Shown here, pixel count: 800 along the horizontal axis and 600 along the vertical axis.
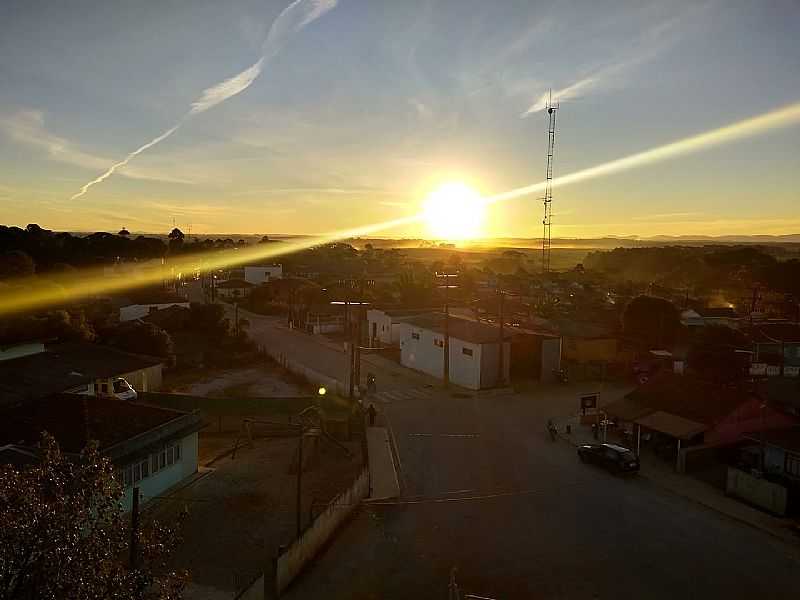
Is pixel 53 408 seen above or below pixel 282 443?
above

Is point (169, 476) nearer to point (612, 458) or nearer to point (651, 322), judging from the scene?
point (612, 458)

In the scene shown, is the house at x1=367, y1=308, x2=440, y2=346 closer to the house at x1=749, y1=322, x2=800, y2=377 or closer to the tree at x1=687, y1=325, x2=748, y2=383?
the tree at x1=687, y1=325, x2=748, y2=383

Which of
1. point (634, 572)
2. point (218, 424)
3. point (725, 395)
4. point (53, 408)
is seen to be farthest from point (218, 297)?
point (634, 572)

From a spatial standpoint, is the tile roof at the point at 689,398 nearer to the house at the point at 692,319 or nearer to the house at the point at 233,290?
the house at the point at 692,319

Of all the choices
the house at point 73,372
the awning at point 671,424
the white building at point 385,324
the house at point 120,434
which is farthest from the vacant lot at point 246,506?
the white building at point 385,324

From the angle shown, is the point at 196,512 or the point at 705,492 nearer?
the point at 196,512

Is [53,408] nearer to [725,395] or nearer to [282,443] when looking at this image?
[282,443]

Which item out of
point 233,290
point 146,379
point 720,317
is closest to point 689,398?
point 146,379

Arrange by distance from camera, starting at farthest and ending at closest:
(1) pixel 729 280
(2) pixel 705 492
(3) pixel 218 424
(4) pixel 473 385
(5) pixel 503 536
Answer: (1) pixel 729 280, (4) pixel 473 385, (3) pixel 218 424, (2) pixel 705 492, (5) pixel 503 536

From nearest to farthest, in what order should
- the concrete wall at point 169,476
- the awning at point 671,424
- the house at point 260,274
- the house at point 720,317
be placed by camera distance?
the concrete wall at point 169,476, the awning at point 671,424, the house at point 720,317, the house at point 260,274
